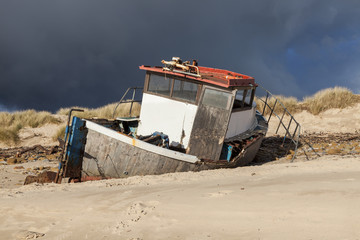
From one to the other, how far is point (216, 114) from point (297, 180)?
3.56 meters

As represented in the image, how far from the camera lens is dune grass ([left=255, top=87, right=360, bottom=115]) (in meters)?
21.1

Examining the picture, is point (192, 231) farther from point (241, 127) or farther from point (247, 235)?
point (241, 127)

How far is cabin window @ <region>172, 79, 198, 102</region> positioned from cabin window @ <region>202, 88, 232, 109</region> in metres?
0.31

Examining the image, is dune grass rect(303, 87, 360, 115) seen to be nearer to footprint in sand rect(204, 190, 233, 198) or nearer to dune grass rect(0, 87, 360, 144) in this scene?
dune grass rect(0, 87, 360, 144)

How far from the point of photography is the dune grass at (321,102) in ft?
69.3

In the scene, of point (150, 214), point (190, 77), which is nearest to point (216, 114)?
point (190, 77)

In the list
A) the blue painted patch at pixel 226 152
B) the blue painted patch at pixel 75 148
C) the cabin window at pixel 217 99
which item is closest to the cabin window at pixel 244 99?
the cabin window at pixel 217 99

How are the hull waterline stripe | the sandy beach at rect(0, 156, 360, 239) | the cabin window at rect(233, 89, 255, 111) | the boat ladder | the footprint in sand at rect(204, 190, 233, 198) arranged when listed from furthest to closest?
the boat ladder → the cabin window at rect(233, 89, 255, 111) → the hull waterline stripe → the footprint in sand at rect(204, 190, 233, 198) → the sandy beach at rect(0, 156, 360, 239)

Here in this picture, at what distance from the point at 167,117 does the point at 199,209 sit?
16.9 ft

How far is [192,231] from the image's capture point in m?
4.62

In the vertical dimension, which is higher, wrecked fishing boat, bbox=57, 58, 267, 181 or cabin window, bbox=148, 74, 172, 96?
cabin window, bbox=148, 74, 172, 96

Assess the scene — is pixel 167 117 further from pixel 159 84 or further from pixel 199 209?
pixel 199 209

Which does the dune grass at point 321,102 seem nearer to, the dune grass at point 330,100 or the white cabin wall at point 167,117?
the dune grass at point 330,100

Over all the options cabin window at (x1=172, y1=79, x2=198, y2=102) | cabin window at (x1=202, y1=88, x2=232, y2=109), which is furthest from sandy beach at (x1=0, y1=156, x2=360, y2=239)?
cabin window at (x1=172, y1=79, x2=198, y2=102)
